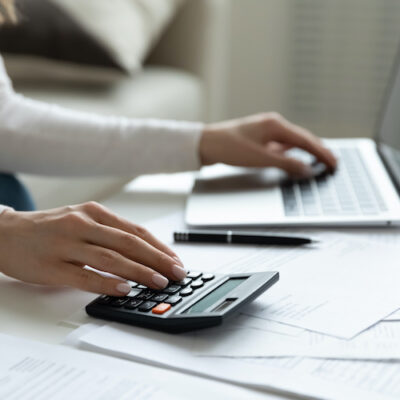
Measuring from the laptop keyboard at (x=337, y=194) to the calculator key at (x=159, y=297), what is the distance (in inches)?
11.1

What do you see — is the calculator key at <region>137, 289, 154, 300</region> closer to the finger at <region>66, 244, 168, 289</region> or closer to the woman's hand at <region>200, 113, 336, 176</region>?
the finger at <region>66, 244, 168, 289</region>

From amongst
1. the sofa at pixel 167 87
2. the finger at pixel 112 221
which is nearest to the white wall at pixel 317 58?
the sofa at pixel 167 87

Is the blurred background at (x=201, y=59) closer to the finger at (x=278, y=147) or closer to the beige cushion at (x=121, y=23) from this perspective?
the beige cushion at (x=121, y=23)

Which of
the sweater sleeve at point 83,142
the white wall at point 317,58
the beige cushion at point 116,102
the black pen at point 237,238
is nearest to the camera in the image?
the black pen at point 237,238

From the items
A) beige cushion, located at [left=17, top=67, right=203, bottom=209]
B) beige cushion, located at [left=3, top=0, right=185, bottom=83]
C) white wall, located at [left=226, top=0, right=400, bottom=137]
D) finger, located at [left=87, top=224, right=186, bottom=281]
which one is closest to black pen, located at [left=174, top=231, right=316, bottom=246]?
finger, located at [left=87, top=224, right=186, bottom=281]

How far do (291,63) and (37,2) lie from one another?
1258mm

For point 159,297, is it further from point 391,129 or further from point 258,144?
point 391,129

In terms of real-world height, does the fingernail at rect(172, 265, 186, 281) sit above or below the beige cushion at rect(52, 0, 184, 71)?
below

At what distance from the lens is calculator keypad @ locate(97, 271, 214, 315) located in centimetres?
48

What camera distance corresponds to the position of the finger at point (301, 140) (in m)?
0.92

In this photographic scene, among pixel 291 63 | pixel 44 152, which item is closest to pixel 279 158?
pixel 44 152

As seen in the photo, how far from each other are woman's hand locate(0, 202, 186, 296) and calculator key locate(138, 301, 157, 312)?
2 cm

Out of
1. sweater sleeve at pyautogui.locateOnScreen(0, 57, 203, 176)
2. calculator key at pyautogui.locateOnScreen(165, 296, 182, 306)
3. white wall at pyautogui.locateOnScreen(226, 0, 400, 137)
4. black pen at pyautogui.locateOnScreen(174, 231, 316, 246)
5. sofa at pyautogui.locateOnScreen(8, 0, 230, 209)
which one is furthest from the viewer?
white wall at pyautogui.locateOnScreen(226, 0, 400, 137)

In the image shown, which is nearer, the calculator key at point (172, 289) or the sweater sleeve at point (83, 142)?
the calculator key at point (172, 289)
